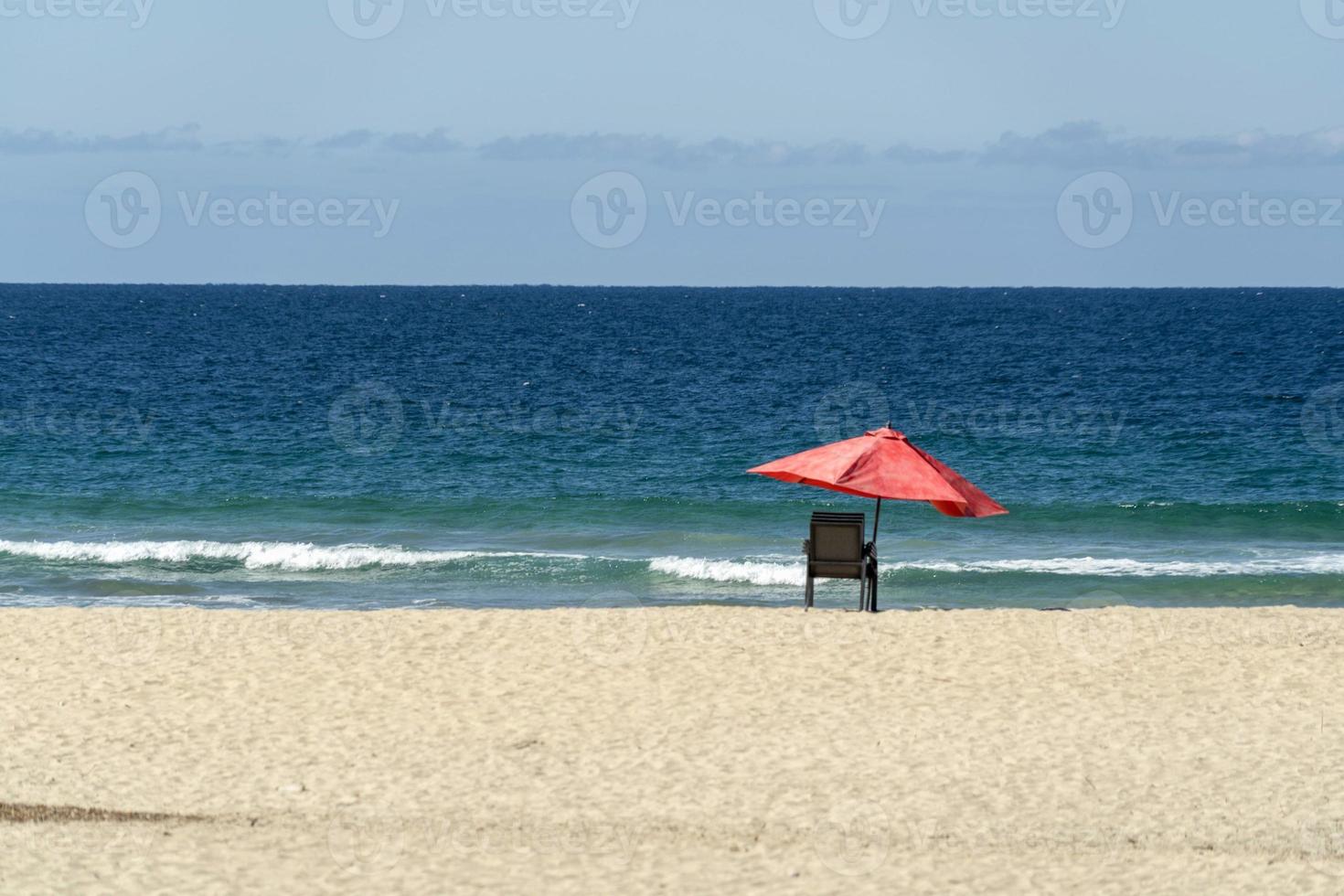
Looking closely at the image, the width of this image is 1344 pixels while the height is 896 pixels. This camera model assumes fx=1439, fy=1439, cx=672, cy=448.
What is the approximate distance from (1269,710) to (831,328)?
77.4 m

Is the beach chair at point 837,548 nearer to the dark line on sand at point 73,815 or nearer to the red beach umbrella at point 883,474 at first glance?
the red beach umbrella at point 883,474

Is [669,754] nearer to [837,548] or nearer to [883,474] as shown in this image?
[883,474]

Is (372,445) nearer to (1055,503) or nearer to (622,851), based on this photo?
(1055,503)

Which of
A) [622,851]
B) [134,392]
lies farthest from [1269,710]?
[134,392]

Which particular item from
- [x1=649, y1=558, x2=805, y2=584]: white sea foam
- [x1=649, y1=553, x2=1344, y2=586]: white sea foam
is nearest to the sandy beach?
[x1=649, y1=558, x2=805, y2=584]: white sea foam

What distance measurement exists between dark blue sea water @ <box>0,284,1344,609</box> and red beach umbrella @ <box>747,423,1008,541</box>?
4294 millimetres

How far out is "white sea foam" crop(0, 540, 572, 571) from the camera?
2144 centimetres

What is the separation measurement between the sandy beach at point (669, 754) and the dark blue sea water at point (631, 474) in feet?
18.3

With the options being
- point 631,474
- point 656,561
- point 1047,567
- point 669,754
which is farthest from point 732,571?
point 669,754

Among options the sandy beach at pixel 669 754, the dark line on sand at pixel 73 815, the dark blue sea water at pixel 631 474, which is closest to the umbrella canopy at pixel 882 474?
the sandy beach at pixel 669 754

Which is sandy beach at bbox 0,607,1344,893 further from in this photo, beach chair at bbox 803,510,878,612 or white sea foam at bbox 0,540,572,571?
white sea foam at bbox 0,540,572,571

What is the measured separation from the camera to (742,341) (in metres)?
72.8

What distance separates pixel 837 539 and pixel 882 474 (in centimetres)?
118

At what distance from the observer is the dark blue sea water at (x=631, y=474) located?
20.3 m
